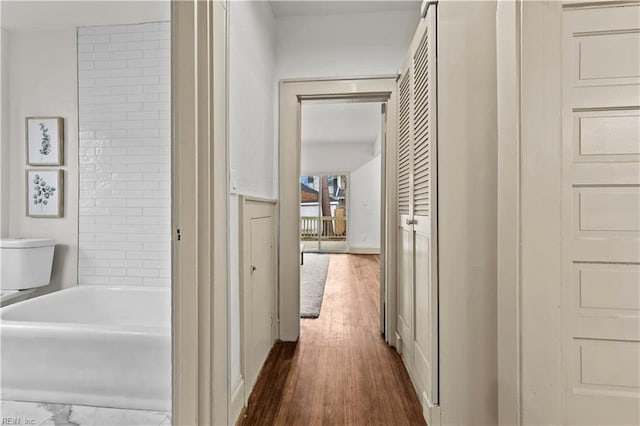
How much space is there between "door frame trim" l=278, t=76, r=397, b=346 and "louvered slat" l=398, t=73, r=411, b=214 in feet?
0.44

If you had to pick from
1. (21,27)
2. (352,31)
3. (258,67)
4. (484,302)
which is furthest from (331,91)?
(21,27)

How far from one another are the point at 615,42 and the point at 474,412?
1.48 m

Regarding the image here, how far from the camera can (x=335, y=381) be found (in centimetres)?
197

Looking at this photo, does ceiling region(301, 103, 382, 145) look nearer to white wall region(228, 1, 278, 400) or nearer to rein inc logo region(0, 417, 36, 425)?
white wall region(228, 1, 278, 400)

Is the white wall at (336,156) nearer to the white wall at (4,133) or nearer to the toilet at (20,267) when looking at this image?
the white wall at (4,133)

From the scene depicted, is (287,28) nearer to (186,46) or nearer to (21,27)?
(186,46)

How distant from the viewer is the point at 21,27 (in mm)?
2613

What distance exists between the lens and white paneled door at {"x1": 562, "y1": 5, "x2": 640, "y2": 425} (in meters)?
1.11

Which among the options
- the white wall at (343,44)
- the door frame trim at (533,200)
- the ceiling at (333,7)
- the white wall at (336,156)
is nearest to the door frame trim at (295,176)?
the white wall at (343,44)

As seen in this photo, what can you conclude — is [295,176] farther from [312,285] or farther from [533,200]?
[312,285]

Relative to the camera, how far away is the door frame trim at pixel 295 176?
2559mm

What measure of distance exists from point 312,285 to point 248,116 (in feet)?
10.3

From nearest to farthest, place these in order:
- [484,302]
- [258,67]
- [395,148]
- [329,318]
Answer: [484,302], [258,67], [395,148], [329,318]

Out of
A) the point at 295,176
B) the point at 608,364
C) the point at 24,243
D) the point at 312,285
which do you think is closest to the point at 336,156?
the point at 312,285
